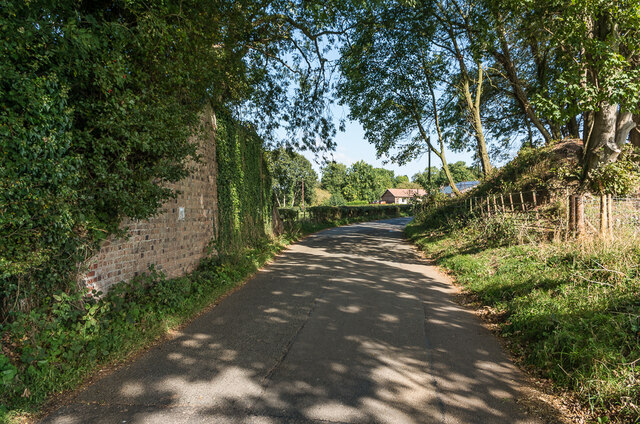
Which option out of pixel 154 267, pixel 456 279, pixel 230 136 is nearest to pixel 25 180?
pixel 154 267

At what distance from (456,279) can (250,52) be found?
30.7ft

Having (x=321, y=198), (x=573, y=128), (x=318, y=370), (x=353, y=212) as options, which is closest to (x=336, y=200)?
(x=321, y=198)

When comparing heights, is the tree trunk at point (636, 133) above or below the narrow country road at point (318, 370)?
above

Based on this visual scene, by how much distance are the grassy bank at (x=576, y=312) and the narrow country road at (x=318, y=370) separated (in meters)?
0.49

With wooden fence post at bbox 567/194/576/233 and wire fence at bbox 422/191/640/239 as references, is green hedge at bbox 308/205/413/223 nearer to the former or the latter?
wire fence at bbox 422/191/640/239

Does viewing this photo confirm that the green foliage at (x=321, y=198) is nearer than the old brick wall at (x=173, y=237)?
No

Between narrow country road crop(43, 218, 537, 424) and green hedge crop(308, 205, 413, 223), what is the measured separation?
23.2 meters

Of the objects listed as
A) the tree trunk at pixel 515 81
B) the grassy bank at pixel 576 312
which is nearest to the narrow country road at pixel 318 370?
the grassy bank at pixel 576 312

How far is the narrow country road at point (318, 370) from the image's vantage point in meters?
3.04

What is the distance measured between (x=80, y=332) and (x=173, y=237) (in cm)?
307

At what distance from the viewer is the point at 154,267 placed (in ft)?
20.0

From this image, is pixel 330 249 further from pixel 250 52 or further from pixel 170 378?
pixel 170 378

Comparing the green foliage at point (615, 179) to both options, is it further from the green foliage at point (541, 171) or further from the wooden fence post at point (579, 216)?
the wooden fence post at point (579, 216)

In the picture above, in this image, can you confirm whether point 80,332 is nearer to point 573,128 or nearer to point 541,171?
point 541,171
